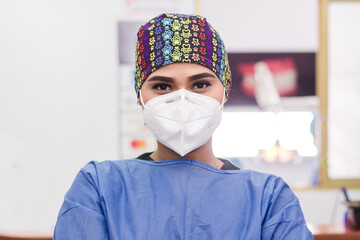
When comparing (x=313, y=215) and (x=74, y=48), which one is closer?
(x=74, y=48)

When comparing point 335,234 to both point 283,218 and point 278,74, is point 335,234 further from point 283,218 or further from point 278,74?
point 278,74

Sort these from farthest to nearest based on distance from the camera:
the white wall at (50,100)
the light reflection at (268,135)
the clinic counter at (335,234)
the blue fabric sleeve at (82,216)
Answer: the light reflection at (268,135) < the white wall at (50,100) < the clinic counter at (335,234) < the blue fabric sleeve at (82,216)

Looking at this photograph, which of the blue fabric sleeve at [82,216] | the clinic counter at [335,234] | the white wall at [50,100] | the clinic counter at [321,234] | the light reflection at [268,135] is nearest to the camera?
the blue fabric sleeve at [82,216]

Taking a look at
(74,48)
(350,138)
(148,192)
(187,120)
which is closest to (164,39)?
(187,120)

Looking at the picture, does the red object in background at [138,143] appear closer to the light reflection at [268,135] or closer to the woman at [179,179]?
the light reflection at [268,135]

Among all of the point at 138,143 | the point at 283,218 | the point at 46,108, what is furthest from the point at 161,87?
the point at 46,108

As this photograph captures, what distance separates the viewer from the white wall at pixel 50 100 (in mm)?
2578

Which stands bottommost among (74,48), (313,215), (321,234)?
(313,215)

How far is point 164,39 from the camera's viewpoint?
41.8 inches

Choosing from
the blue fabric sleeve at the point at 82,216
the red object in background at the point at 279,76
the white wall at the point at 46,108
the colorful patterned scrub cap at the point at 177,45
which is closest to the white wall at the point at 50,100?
the white wall at the point at 46,108

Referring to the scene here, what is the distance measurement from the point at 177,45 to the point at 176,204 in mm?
401

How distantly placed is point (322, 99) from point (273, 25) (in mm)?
625

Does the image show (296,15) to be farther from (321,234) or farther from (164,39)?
(164,39)

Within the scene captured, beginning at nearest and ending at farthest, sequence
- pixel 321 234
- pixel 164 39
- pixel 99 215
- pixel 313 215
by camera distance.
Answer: pixel 99 215
pixel 164 39
pixel 321 234
pixel 313 215
